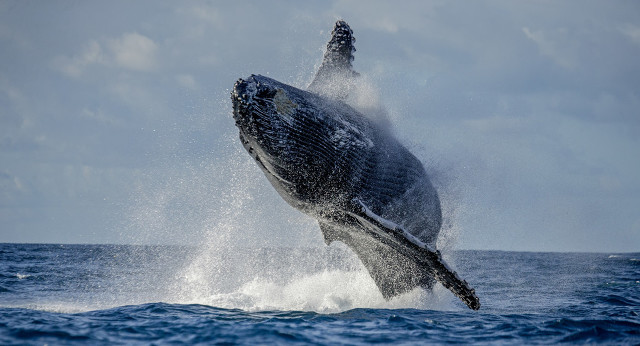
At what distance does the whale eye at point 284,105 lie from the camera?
6062 millimetres

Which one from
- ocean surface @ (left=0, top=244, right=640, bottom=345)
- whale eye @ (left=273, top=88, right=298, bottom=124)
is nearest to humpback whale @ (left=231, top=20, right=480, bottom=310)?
whale eye @ (left=273, top=88, right=298, bottom=124)

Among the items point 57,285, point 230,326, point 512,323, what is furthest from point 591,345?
point 57,285

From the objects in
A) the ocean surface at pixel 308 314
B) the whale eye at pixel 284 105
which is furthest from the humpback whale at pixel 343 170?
the ocean surface at pixel 308 314

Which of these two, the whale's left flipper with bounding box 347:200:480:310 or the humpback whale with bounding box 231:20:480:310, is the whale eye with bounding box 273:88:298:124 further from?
the whale's left flipper with bounding box 347:200:480:310

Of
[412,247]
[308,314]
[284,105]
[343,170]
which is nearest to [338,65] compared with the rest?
[343,170]

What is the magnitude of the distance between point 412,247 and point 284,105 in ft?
7.32

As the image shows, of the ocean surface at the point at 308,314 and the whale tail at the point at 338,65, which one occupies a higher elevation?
the whale tail at the point at 338,65

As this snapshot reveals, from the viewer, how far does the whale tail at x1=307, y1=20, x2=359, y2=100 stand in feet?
27.3

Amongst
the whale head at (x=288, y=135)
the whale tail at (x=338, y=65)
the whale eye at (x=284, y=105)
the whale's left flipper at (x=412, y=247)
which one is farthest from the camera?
the whale tail at (x=338, y=65)

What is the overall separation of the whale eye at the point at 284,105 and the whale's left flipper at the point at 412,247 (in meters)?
1.29

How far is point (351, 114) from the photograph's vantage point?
7340 millimetres

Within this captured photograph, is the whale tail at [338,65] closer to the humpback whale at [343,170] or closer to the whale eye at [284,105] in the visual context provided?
the humpback whale at [343,170]

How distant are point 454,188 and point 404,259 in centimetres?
198

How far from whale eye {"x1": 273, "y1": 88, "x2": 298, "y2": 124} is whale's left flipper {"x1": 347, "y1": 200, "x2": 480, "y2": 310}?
129 centimetres
